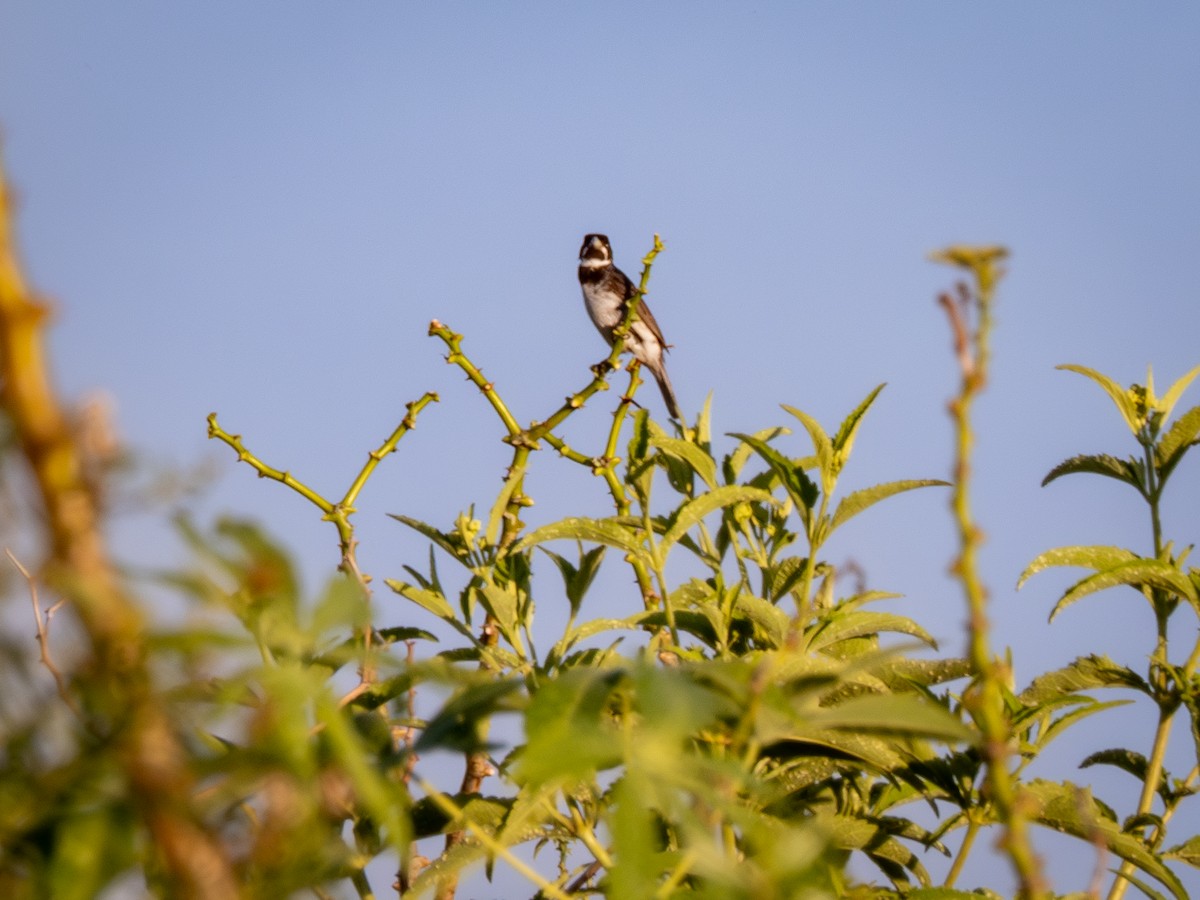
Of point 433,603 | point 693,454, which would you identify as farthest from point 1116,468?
point 433,603

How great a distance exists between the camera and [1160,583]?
234cm

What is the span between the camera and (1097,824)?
185cm

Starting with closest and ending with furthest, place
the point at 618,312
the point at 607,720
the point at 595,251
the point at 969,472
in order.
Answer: the point at 969,472 < the point at 607,720 < the point at 618,312 < the point at 595,251

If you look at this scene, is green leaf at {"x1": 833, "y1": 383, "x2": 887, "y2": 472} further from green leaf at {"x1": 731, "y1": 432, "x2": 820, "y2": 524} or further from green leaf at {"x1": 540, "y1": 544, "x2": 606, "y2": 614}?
green leaf at {"x1": 540, "y1": 544, "x2": 606, "y2": 614}

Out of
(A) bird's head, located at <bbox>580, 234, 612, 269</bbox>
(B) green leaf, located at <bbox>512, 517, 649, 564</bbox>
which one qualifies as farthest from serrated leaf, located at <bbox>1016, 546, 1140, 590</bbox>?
(A) bird's head, located at <bbox>580, 234, 612, 269</bbox>

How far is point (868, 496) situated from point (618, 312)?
11744 mm

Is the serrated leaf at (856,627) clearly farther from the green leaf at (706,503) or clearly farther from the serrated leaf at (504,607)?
the serrated leaf at (504,607)

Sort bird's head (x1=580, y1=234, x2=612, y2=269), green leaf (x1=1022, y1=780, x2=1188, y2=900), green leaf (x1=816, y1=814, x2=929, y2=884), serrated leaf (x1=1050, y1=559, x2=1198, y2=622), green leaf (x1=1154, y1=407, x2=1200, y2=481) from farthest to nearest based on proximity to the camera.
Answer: bird's head (x1=580, y1=234, x2=612, y2=269) → green leaf (x1=1154, y1=407, x2=1200, y2=481) → serrated leaf (x1=1050, y1=559, x2=1198, y2=622) → green leaf (x1=816, y1=814, x2=929, y2=884) → green leaf (x1=1022, y1=780, x2=1188, y2=900)

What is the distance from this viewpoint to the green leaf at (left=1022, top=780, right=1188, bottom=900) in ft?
6.13

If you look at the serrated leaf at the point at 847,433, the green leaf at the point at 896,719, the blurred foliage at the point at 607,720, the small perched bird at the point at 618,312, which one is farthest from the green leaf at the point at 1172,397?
the small perched bird at the point at 618,312

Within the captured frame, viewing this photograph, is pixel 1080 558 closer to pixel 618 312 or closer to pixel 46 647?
pixel 46 647

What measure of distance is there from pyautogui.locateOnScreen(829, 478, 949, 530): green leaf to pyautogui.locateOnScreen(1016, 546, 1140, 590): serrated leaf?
0.84 ft

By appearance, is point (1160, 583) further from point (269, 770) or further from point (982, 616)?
point (269, 770)

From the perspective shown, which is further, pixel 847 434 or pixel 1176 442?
pixel 1176 442
